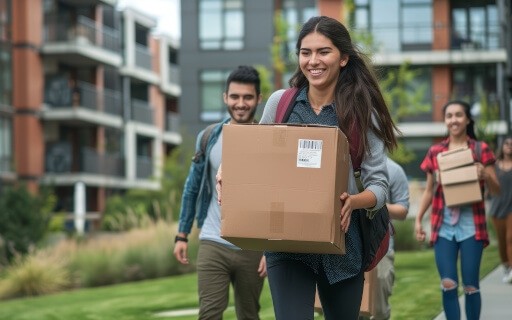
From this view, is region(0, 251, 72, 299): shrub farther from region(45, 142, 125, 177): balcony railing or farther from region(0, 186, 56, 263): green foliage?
region(45, 142, 125, 177): balcony railing

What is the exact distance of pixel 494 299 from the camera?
564 inches

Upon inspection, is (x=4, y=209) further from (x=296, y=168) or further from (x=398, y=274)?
(x=296, y=168)

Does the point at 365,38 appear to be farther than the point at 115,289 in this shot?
Yes

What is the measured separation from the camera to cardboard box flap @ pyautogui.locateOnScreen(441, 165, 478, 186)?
1003cm

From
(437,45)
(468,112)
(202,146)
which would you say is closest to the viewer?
(202,146)

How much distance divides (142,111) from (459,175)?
6017cm

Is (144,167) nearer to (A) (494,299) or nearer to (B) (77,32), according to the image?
(B) (77,32)

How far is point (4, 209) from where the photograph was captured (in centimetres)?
3562

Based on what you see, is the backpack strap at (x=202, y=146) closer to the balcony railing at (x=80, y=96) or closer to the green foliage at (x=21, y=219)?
the green foliage at (x=21, y=219)

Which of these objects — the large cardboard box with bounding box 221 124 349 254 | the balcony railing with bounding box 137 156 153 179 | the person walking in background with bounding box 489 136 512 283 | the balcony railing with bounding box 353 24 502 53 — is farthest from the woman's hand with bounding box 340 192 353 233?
the balcony railing with bounding box 137 156 153 179

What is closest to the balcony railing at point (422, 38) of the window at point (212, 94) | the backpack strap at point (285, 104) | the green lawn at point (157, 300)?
the window at point (212, 94)

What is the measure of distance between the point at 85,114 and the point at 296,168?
53.5 m

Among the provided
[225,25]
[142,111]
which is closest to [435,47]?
[225,25]

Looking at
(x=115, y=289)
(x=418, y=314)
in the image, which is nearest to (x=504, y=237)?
(x=418, y=314)
